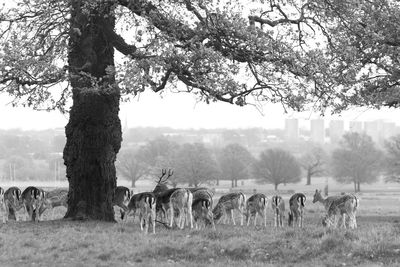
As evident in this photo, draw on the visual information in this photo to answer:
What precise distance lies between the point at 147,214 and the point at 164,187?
789 cm

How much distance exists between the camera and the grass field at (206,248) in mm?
14234

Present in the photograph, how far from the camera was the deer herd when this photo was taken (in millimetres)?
20812

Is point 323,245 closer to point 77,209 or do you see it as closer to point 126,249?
point 126,249

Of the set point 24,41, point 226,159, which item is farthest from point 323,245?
point 226,159

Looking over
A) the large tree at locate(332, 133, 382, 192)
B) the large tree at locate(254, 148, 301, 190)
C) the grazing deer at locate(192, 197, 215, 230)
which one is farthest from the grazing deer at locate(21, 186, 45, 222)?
the large tree at locate(332, 133, 382, 192)

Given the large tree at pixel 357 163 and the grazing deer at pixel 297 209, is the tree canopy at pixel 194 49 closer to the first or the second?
the grazing deer at pixel 297 209

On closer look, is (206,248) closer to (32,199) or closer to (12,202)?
(32,199)

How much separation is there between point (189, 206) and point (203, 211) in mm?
660

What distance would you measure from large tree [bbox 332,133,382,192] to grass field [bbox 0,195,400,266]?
8451 centimetres

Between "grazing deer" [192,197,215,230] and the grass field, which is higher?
"grazing deer" [192,197,215,230]

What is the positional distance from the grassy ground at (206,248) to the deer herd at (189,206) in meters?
2.73

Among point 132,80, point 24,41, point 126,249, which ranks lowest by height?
point 126,249

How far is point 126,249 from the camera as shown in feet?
50.2

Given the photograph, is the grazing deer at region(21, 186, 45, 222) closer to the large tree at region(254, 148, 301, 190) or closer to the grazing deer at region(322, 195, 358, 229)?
the grazing deer at region(322, 195, 358, 229)
